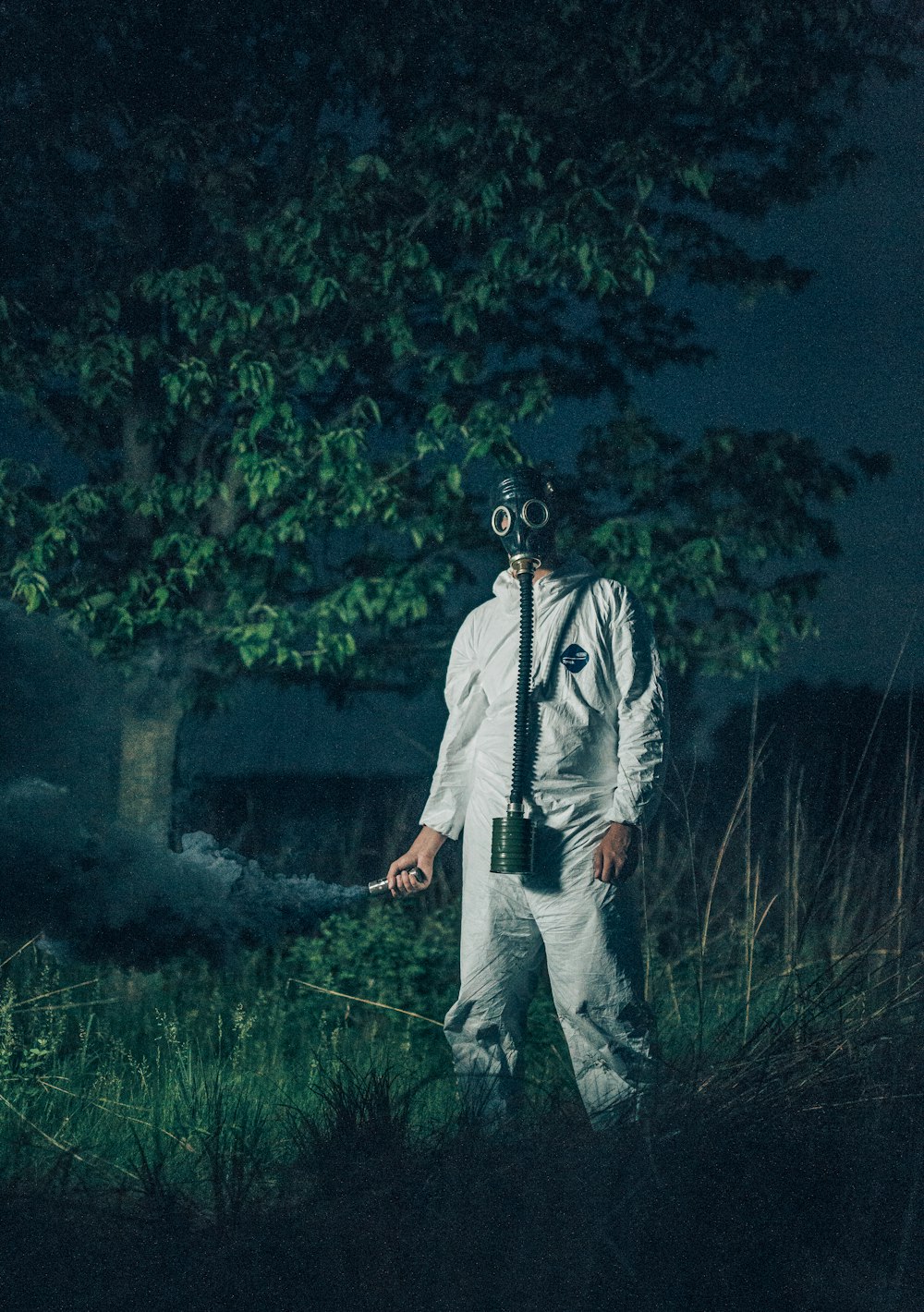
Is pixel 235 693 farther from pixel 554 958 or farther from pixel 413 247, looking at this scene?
pixel 554 958

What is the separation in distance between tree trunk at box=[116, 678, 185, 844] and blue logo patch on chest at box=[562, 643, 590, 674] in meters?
3.71

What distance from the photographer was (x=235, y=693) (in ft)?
22.0

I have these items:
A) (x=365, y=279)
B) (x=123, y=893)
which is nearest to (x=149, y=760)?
(x=123, y=893)

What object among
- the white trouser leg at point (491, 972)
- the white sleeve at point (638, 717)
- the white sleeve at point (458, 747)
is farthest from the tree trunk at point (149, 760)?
the white sleeve at point (638, 717)

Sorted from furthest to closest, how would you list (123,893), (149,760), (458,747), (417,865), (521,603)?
(149,760)
(123,893)
(458,747)
(417,865)
(521,603)

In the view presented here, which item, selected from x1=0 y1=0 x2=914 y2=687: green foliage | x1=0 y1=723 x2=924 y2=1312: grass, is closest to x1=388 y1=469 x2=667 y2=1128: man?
x1=0 y1=723 x2=924 y2=1312: grass

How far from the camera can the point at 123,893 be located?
17.8 feet

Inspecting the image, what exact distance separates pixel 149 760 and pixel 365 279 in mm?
2841

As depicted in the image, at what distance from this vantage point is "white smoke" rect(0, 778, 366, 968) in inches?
204

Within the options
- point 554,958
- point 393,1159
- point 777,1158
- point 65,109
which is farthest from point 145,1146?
point 65,109

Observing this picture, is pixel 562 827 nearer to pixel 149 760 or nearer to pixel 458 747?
pixel 458 747

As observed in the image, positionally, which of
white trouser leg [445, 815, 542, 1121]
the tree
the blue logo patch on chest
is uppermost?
the tree

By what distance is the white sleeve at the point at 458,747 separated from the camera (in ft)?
11.8

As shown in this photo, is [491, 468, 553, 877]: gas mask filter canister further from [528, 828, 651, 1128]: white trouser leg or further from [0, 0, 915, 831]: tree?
[0, 0, 915, 831]: tree
